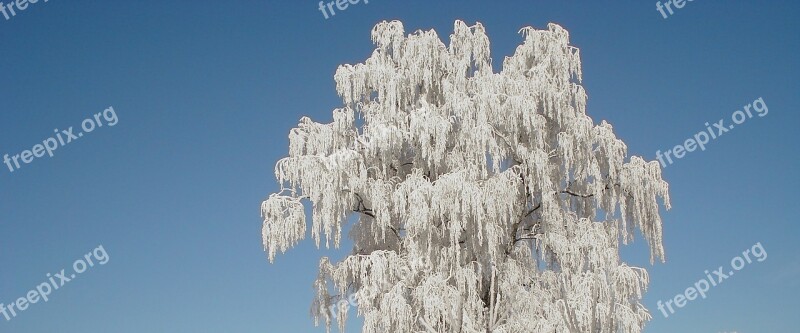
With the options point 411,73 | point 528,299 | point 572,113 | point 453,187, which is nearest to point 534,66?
point 572,113

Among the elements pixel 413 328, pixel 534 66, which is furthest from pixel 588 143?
pixel 413 328

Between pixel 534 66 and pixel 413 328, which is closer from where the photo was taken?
pixel 413 328

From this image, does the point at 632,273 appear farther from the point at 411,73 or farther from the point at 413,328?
the point at 411,73

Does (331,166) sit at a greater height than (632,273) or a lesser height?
greater

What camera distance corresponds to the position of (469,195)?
1562 cm

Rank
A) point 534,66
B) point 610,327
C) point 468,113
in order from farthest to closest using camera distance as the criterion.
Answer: point 534,66, point 468,113, point 610,327

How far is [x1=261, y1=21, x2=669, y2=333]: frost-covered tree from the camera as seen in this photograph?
15.8 m

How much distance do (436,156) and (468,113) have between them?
3.22 feet

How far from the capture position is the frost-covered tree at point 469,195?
15.8 m

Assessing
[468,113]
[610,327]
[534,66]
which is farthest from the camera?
[534,66]

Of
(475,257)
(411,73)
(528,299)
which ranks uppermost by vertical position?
(411,73)

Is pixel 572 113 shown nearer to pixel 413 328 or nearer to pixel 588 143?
pixel 588 143

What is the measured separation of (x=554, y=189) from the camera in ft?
57.0

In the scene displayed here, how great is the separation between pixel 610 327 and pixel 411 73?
6.13 meters
